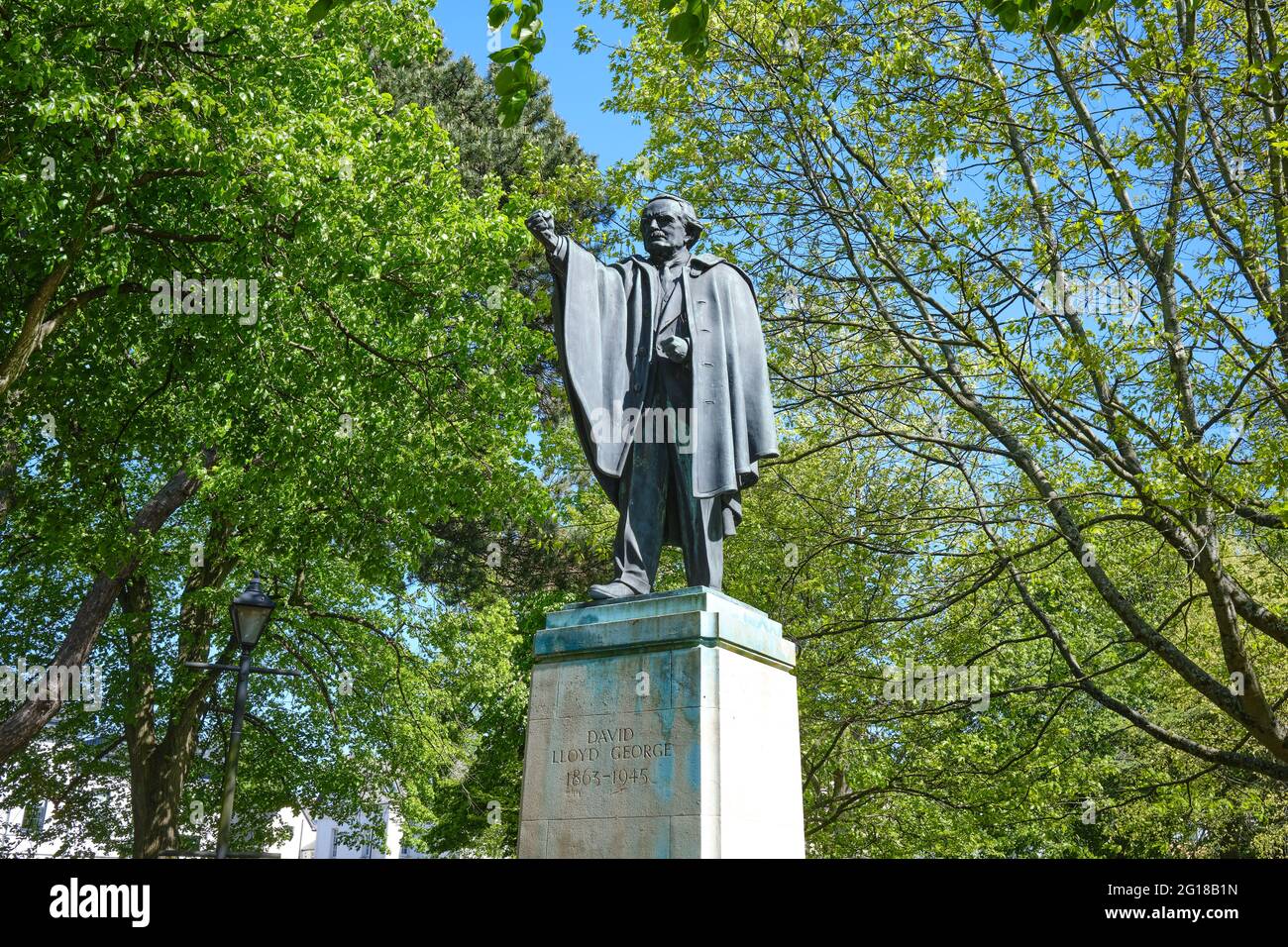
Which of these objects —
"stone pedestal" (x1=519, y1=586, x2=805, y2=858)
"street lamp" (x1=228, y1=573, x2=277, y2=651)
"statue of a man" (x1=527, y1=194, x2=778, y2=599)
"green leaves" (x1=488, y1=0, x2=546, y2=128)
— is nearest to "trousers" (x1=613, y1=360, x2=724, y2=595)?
"statue of a man" (x1=527, y1=194, x2=778, y2=599)

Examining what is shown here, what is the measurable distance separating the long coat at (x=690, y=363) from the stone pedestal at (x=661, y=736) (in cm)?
94

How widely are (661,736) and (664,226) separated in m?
3.33

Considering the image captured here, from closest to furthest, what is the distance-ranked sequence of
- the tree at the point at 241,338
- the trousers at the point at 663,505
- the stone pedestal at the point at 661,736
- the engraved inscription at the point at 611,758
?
the stone pedestal at the point at 661,736 → the engraved inscription at the point at 611,758 → the trousers at the point at 663,505 → the tree at the point at 241,338

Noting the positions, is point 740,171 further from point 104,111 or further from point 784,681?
point 784,681

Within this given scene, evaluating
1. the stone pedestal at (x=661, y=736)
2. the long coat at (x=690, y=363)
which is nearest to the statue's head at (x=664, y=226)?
the long coat at (x=690, y=363)

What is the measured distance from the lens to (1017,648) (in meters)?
21.2

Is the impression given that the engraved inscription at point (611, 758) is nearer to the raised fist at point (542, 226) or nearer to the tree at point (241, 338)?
the raised fist at point (542, 226)

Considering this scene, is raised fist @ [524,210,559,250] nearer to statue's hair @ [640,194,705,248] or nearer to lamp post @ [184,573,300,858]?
statue's hair @ [640,194,705,248]

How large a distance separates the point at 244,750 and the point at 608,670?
19.0 meters

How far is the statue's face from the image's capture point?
Answer: 6953 mm

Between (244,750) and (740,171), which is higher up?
(740,171)

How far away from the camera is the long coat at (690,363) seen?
6348mm

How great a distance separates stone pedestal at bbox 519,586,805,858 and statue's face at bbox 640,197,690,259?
2360 millimetres
